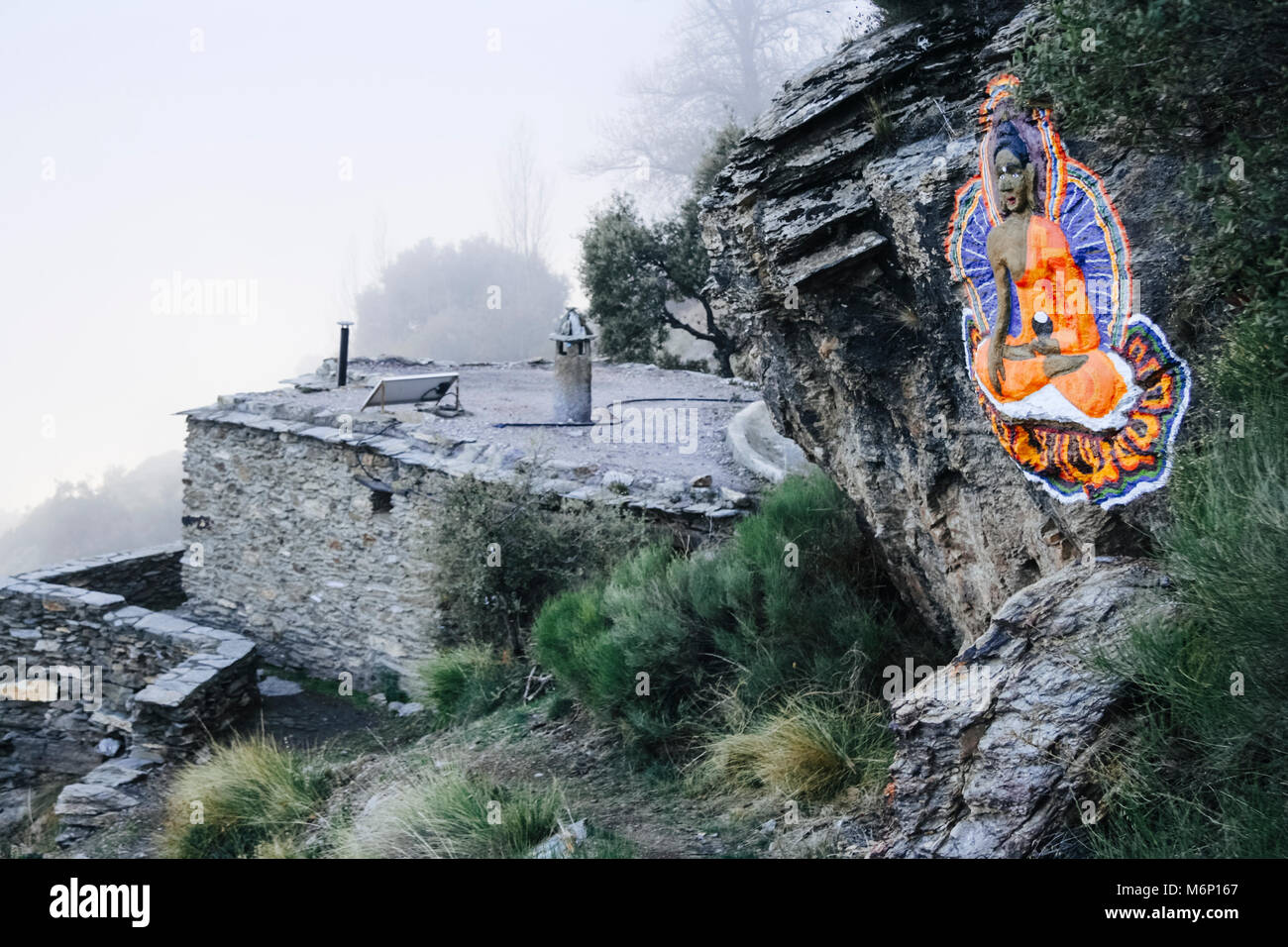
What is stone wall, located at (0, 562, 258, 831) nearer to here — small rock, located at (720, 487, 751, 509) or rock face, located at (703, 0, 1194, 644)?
small rock, located at (720, 487, 751, 509)

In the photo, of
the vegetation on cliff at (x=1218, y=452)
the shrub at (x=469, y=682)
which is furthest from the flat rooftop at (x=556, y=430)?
the vegetation on cliff at (x=1218, y=452)

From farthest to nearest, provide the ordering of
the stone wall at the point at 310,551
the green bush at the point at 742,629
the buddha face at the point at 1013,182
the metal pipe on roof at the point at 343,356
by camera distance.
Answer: the metal pipe on roof at the point at 343,356
the stone wall at the point at 310,551
the green bush at the point at 742,629
the buddha face at the point at 1013,182

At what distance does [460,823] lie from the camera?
18.5 feet

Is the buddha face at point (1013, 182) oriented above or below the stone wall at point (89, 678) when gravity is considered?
above

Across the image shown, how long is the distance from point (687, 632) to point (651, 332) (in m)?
14.2

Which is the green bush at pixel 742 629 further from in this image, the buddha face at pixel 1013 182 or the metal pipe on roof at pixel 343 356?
the metal pipe on roof at pixel 343 356

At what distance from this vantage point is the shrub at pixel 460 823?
5.44 metres

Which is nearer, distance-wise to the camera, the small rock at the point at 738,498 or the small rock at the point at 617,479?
the small rock at the point at 738,498

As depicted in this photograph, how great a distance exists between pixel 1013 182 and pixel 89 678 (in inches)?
446

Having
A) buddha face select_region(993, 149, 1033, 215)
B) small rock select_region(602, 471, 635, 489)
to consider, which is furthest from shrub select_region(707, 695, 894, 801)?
small rock select_region(602, 471, 635, 489)

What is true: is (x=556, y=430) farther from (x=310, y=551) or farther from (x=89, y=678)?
(x=89, y=678)

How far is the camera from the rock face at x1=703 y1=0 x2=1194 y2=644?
508cm

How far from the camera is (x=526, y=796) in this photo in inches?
228

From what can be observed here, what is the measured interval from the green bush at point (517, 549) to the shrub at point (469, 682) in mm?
366
